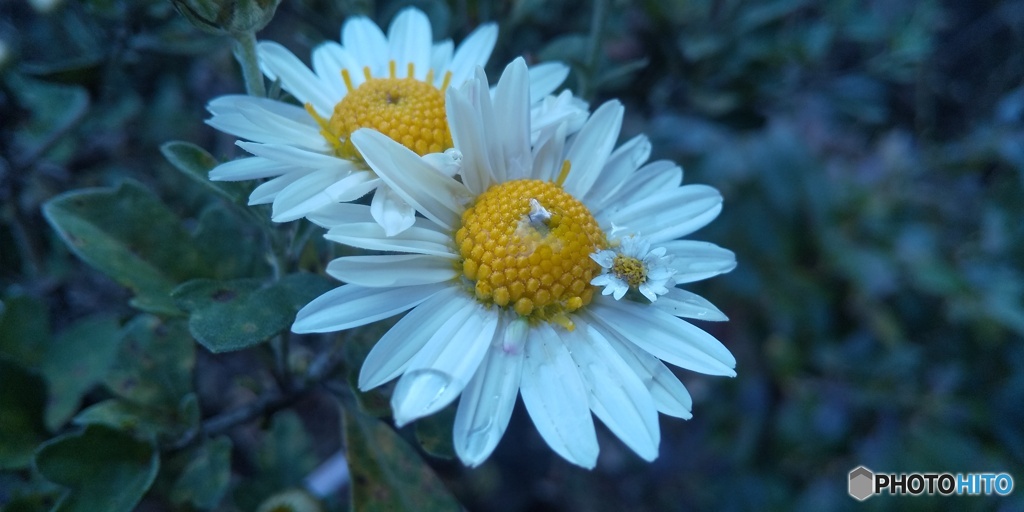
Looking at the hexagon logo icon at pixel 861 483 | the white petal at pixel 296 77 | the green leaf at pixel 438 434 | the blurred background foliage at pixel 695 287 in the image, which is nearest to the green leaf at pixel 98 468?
the blurred background foliage at pixel 695 287

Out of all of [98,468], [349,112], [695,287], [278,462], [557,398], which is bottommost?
[278,462]

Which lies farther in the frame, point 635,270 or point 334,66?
point 334,66

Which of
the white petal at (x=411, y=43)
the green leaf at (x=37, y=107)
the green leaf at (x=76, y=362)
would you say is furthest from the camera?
the green leaf at (x=37, y=107)

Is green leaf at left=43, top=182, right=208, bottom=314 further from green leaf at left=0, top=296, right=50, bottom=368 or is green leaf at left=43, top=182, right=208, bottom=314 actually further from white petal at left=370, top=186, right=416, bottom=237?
white petal at left=370, top=186, right=416, bottom=237

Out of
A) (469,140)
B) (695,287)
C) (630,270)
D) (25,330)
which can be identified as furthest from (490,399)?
(695,287)

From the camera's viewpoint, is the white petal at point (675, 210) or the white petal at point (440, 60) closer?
the white petal at point (675, 210)

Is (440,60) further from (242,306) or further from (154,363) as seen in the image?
(154,363)

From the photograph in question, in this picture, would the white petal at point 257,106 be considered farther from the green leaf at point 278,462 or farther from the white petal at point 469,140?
the green leaf at point 278,462

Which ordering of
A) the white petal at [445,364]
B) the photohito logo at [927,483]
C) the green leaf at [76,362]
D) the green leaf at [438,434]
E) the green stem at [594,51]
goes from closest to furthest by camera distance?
the white petal at [445,364] → the green leaf at [438,434] → the green leaf at [76,362] → the green stem at [594,51] → the photohito logo at [927,483]
